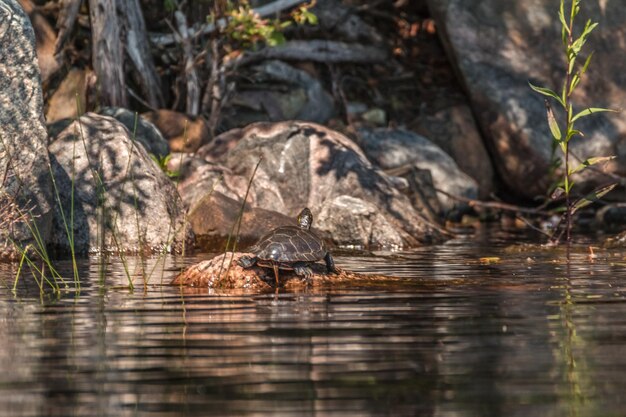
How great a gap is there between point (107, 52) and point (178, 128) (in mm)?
1450

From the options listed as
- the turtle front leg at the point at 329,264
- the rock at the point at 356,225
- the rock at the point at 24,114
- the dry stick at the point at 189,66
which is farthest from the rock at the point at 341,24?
the turtle front leg at the point at 329,264

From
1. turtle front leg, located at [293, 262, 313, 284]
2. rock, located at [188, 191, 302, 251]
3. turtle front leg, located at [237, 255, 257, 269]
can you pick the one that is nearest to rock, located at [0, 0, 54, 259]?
rock, located at [188, 191, 302, 251]

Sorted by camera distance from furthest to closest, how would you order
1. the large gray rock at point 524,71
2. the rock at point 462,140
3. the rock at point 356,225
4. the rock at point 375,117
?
1. the rock at point 375,117
2. the rock at point 462,140
3. the large gray rock at point 524,71
4. the rock at point 356,225

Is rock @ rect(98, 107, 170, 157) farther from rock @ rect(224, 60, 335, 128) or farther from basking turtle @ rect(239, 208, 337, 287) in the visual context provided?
basking turtle @ rect(239, 208, 337, 287)

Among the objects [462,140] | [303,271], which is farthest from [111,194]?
[462,140]

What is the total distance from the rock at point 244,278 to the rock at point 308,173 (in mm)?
6033

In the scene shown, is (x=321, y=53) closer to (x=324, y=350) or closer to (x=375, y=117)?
(x=375, y=117)

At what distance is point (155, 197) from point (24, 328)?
281 inches

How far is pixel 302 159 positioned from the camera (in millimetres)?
15609

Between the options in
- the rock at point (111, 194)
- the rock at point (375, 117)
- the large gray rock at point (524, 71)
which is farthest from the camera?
the rock at point (375, 117)

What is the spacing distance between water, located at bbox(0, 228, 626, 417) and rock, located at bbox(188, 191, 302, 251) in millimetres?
4560

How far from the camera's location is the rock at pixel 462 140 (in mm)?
19297

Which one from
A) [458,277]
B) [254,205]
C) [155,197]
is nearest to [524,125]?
[254,205]

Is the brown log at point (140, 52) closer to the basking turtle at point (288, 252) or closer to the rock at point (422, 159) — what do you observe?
the rock at point (422, 159)
